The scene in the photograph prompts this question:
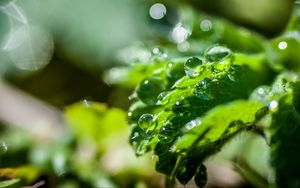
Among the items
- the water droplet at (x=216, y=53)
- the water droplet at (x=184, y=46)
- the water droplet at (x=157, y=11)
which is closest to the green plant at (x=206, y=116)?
the water droplet at (x=216, y=53)

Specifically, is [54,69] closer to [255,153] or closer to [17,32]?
[17,32]

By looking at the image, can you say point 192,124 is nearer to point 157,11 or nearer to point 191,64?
point 191,64

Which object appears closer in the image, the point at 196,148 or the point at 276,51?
the point at 196,148

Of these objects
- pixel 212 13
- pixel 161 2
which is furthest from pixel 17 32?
pixel 212 13

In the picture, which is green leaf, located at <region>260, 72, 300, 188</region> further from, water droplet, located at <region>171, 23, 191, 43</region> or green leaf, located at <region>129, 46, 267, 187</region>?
water droplet, located at <region>171, 23, 191, 43</region>

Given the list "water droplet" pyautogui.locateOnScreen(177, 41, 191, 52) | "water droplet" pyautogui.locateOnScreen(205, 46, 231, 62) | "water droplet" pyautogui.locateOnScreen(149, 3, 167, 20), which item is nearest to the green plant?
"water droplet" pyautogui.locateOnScreen(205, 46, 231, 62)

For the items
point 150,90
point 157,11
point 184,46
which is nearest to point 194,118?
point 150,90
